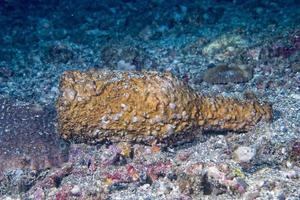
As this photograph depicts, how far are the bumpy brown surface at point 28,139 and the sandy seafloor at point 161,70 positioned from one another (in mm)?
20

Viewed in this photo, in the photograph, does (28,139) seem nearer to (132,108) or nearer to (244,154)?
(132,108)

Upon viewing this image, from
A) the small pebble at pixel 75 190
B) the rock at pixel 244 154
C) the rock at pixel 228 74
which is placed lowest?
the small pebble at pixel 75 190

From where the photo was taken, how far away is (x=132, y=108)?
5.06 metres

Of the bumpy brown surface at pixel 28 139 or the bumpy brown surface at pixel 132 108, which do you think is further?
the bumpy brown surface at pixel 28 139

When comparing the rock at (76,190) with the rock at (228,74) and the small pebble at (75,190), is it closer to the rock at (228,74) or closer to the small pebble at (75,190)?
the small pebble at (75,190)

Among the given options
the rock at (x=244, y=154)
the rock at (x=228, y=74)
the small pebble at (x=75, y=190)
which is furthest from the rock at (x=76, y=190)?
the rock at (x=228, y=74)

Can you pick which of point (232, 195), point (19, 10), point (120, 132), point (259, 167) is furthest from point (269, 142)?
point (19, 10)

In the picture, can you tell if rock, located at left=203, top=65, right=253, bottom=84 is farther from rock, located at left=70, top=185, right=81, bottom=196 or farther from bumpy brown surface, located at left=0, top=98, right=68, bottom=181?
rock, located at left=70, top=185, right=81, bottom=196

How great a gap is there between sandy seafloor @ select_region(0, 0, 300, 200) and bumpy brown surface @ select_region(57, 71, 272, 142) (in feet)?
0.92

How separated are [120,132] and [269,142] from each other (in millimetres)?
2118

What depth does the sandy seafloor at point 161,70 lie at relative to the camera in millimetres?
4684

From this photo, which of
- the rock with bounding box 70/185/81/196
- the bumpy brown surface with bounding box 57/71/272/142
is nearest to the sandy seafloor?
the rock with bounding box 70/185/81/196

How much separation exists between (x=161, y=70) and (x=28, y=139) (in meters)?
3.36

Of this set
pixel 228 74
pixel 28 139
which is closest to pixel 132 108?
pixel 28 139
